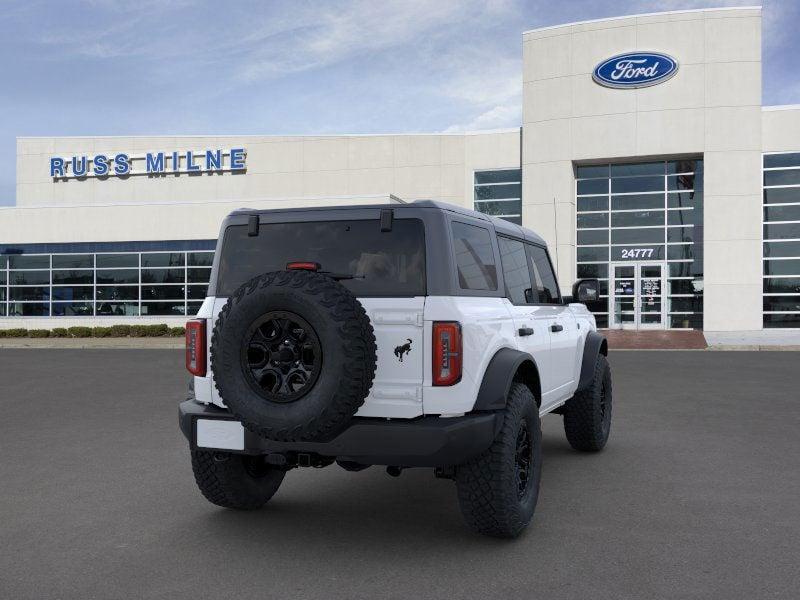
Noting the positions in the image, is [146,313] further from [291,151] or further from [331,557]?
[331,557]

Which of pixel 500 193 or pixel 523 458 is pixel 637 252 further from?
pixel 523 458

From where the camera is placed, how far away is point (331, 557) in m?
4.48

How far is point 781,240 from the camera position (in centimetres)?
2953

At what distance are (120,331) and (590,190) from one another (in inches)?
769

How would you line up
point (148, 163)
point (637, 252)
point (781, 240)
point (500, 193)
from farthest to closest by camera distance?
point (148, 163)
point (500, 193)
point (637, 252)
point (781, 240)

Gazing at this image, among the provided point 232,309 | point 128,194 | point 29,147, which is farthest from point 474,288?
point 29,147

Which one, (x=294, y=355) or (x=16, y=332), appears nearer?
(x=294, y=355)

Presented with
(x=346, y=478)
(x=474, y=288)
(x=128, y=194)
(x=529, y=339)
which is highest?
(x=128, y=194)

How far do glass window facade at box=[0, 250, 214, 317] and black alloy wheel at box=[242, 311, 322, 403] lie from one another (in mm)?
30356

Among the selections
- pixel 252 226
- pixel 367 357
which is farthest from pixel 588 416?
pixel 252 226

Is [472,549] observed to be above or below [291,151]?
below

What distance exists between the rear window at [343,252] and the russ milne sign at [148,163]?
110 feet

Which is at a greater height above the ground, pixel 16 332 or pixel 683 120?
pixel 683 120

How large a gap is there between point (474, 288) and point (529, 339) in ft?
2.75
